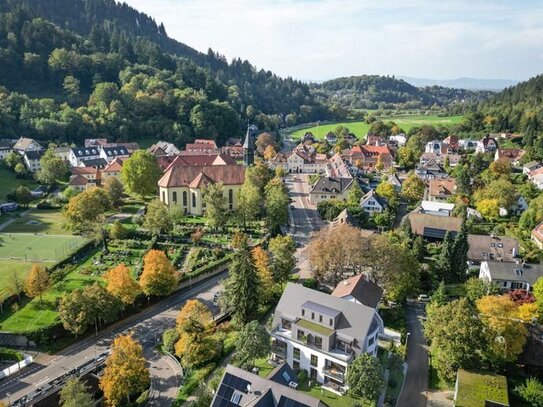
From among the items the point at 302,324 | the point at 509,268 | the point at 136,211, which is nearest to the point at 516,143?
the point at 509,268

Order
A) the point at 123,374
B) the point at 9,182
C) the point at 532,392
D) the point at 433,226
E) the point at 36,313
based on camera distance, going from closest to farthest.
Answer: the point at 123,374 → the point at 532,392 → the point at 36,313 → the point at 433,226 → the point at 9,182

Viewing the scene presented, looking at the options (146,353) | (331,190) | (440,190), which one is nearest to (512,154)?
(440,190)

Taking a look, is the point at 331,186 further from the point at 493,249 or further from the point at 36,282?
the point at 36,282

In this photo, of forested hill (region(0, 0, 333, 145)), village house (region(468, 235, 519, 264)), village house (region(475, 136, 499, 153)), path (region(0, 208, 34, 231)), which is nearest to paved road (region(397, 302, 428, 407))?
village house (region(468, 235, 519, 264))

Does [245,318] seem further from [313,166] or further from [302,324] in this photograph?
[313,166]

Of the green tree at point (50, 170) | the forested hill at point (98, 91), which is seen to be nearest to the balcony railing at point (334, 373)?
the green tree at point (50, 170)

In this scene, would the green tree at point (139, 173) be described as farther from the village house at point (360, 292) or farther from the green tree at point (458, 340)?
the green tree at point (458, 340)
